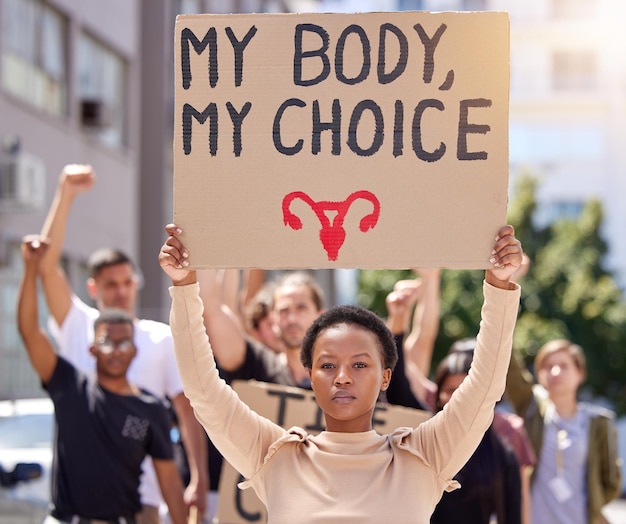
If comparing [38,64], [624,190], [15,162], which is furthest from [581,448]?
[624,190]

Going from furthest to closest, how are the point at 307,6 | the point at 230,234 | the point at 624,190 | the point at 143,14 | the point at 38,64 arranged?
the point at 624,190, the point at 307,6, the point at 143,14, the point at 38,64, the point at 230,234

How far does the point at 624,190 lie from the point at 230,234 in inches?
1857

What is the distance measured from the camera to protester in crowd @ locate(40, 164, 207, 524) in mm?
6207

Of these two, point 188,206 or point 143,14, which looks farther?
point 143,14

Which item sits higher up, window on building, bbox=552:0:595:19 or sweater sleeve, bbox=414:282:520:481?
window on building, bbox=552:0:595:19

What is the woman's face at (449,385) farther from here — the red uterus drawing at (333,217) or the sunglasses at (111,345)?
the red uterus drawing at (333,217)

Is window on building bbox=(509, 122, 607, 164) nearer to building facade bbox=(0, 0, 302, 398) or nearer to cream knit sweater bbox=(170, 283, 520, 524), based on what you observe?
building facade bbox=(0, 0, 302, 398)

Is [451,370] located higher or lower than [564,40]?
lower

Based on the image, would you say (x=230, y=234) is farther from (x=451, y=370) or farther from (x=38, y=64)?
(x=38, y=64)

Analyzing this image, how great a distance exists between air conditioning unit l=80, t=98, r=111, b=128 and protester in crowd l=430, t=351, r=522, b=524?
14.2m

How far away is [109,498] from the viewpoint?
17.9ft

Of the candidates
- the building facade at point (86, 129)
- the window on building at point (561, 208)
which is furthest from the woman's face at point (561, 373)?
the window on building at point (561, 208)

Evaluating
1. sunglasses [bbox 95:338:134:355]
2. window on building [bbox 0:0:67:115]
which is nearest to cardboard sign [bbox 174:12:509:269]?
sunglasses [bbox 95:338:134:355]

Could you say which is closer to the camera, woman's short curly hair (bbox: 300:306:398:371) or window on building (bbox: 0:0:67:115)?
woman's short curly hair (bbox: 300:306:398:371)
